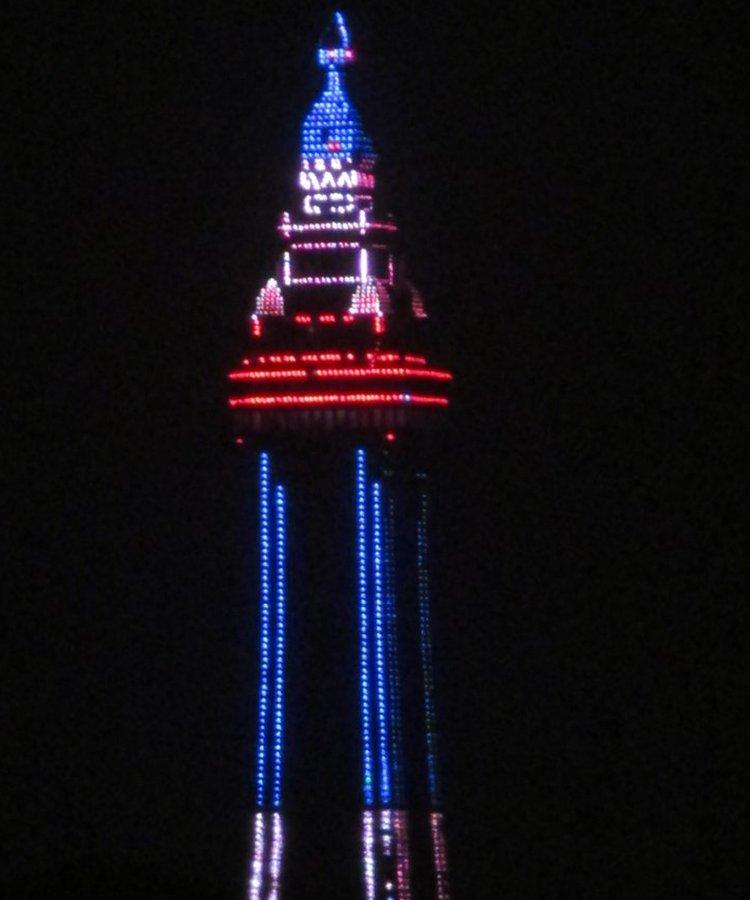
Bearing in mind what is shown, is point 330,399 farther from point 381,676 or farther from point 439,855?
point 439,855

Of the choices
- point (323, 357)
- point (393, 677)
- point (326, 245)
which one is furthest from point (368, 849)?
point (326, 245)

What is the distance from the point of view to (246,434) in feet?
56.3

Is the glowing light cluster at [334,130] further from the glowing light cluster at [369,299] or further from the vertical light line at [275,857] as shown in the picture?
the vertical light line at [275,857]

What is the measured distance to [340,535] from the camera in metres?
17.1

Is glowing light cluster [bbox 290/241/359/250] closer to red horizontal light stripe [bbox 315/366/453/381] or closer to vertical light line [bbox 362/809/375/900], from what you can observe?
red horizontal light stripe [bbox 315/366/453/381]

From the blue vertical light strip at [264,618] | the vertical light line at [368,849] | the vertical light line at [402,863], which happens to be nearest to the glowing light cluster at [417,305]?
the blue vertical light strip at [264,618]

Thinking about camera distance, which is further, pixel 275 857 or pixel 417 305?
pixel 275 857

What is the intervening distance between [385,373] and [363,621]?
1.98 metres

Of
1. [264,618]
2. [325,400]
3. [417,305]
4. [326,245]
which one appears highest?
[326,245]

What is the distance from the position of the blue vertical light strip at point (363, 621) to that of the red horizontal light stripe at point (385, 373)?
1.95 feet

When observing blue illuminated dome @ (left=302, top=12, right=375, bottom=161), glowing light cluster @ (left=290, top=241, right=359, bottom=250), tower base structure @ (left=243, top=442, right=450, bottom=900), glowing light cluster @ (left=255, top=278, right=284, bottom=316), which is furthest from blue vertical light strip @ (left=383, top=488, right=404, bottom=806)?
blue illuminated dome @ (left=302, top=12, right=375, bottom=161)

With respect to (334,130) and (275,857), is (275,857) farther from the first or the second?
(334,130)

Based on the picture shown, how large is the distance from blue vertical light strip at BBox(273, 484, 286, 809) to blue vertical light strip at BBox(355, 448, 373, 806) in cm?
59

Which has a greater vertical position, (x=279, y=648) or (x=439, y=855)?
(x=279, y=648)
